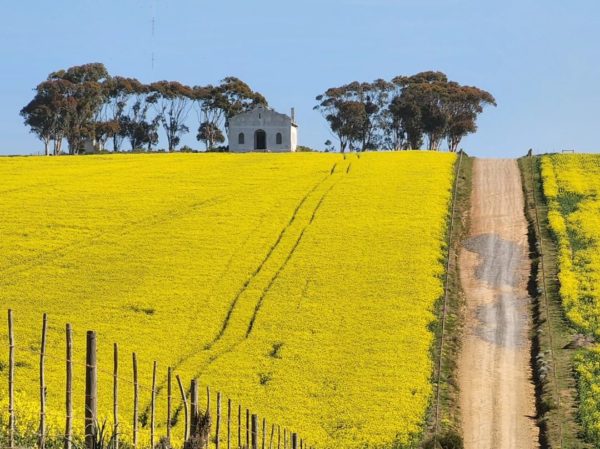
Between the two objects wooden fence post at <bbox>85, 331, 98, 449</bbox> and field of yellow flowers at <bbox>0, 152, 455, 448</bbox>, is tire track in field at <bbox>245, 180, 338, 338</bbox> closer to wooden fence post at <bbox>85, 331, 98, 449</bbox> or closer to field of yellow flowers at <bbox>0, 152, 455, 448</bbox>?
field of yellow flowers at <bbox>0, 152, 455, 448</bbox>

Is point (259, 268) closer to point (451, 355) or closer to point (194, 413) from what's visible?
point (451, 355)

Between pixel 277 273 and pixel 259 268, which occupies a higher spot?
pixel 259 268

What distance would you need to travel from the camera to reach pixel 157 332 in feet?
132

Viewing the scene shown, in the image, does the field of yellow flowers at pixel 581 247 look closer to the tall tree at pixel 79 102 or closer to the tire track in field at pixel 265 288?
the tire track in field at pixel 265 288

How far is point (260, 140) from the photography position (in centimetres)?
11012

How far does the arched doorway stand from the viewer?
360ft

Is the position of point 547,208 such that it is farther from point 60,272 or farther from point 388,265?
point 60,272

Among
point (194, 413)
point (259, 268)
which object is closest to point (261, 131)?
point (259, 268)

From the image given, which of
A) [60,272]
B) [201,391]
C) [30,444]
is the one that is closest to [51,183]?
[60,272]

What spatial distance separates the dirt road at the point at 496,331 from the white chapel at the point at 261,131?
44.6 meters

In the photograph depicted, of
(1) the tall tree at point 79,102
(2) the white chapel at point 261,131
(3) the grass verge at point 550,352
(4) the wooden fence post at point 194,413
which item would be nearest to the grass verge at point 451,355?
(3) the grass verge at point 550,352

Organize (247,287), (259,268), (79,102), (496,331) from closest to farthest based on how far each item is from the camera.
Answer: (496,331) < (247,287) < (259,268) < (79,102)

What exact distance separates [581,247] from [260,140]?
61083mm

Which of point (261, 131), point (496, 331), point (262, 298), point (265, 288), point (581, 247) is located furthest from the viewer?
point (261, 131)
